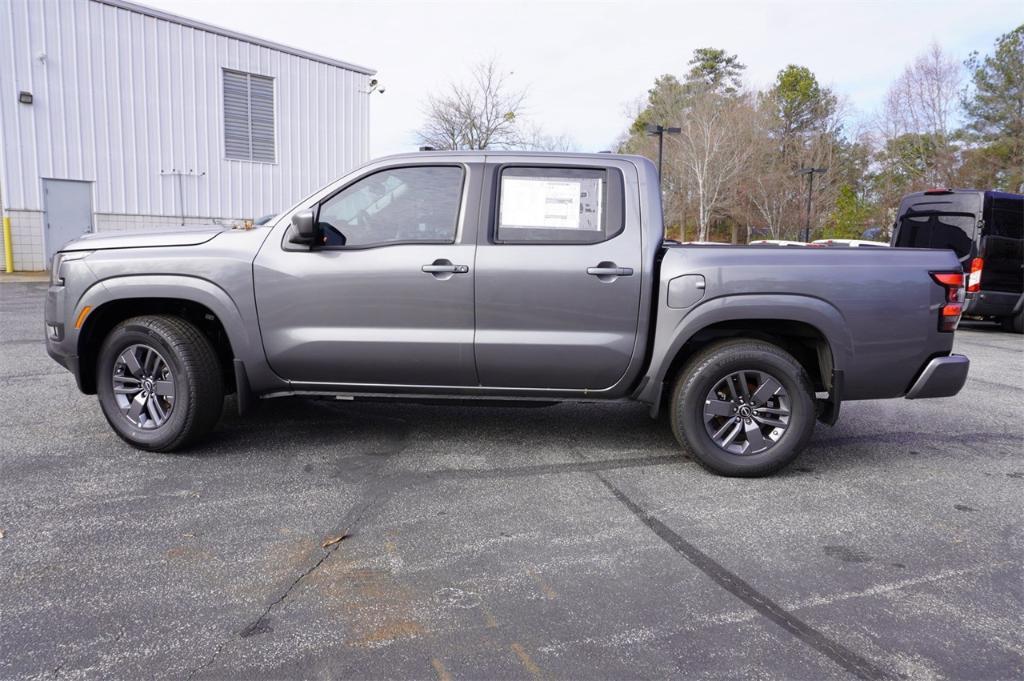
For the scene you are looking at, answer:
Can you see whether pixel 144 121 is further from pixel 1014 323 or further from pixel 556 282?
pixel 1014 323

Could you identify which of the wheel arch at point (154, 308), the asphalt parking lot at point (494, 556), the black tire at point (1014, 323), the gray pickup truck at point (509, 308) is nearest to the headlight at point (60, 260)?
the gray pickup truck at point (509, 308)

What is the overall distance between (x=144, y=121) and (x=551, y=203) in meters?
18.3

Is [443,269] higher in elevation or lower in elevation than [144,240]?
lower

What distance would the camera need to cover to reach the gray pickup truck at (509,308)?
4160mm

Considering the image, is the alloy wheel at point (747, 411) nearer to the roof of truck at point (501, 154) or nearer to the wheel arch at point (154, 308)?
the roof of truck at point (501, 154)

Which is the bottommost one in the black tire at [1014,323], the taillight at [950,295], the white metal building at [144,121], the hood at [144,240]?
the black tire at [1014,323]

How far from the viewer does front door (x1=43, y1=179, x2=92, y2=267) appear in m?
17.9

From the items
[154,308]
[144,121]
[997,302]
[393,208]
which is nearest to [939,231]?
[997,302]

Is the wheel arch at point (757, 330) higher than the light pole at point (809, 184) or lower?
lower

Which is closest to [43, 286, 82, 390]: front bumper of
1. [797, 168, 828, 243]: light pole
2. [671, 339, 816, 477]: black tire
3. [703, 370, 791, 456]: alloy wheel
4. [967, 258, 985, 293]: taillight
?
[671, 339, 816, 477]: black tire

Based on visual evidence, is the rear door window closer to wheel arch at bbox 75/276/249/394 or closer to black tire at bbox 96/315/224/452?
wheel arch at bbox 75/276/249/394

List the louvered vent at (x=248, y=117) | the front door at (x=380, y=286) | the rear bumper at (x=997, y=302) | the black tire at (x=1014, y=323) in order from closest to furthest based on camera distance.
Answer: the front door at (x=380, y=286), the rear bumper at (x=997, y=302), the black tire at (x=1014, y=323), the louvered vent at (x=248, y=117)

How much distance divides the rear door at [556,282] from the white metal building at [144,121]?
17933 mm

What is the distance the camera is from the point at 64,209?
18.1m
